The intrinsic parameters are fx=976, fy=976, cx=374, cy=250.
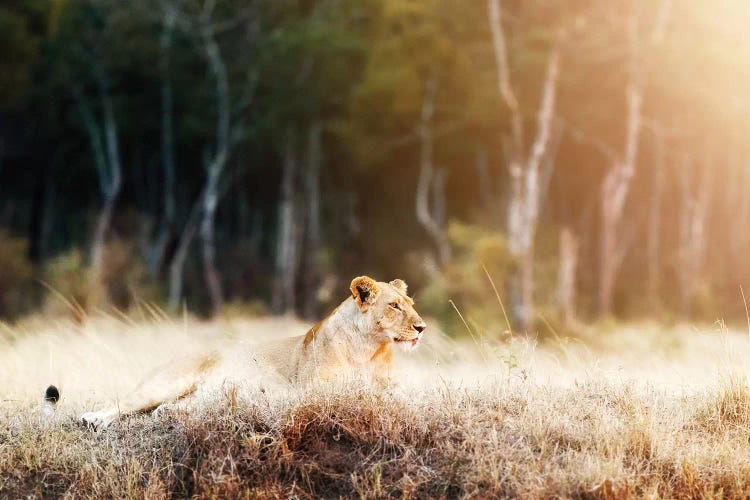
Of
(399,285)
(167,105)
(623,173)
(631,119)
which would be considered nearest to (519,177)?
(623,173)

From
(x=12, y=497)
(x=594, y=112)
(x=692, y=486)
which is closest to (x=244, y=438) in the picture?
(x=12, y=497)

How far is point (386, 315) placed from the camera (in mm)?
6691

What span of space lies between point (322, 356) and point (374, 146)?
2556cm

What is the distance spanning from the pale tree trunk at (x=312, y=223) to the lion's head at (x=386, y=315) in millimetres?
24564

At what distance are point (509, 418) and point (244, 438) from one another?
1718 mm

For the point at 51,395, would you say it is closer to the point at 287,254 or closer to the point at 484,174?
the point at 287,254

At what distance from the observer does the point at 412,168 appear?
3625 centimetres

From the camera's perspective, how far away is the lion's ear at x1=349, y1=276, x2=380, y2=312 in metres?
6.70

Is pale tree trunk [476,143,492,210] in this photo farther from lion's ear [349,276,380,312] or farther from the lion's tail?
the lion's tail

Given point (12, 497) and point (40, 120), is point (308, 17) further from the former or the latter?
point (12, 497)

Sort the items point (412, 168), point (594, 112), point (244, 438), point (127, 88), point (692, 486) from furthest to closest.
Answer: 1. point (412, 168)
2. point (127, 88)
3. point (594, 112)
4. point (244, 438)
5. point (692, 486)

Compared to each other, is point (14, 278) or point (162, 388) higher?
point (162, 388)

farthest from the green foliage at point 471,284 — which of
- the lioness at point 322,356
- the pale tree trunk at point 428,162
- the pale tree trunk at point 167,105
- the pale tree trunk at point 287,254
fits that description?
the lioness at point 322,356

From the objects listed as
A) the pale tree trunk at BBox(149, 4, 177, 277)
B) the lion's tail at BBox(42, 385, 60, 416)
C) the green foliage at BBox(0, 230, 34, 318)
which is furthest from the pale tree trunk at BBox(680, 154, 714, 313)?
the lion's tail at BBox(42, 385, 60, 416)
